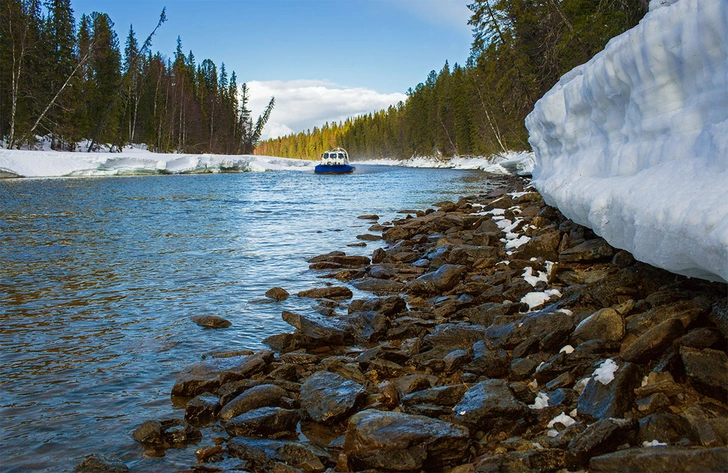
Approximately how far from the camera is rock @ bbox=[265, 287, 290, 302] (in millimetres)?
8227

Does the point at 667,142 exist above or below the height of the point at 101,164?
above

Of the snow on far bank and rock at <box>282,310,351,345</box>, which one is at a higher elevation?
the snow on far bank

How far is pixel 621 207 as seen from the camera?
4.70m

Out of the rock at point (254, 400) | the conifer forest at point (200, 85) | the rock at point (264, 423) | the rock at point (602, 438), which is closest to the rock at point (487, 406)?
the rock at point (602, 438)

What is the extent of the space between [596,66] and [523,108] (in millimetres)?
32336

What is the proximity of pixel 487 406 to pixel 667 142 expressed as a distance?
2.65 m

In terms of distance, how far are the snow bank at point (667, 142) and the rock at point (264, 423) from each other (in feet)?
9.87

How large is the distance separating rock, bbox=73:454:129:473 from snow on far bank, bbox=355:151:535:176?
31376 mm

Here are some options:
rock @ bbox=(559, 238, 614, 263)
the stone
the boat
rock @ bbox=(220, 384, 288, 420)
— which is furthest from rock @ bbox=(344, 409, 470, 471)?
the boat

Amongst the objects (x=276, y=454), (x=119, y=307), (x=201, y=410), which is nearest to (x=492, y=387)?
(x=276, y=454)

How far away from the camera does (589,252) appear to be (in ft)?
23.0

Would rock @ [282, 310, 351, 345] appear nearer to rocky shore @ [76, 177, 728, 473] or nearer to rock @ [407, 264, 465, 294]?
rocky shore @ [76, 177, 728, 473]

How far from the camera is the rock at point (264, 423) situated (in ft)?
13.5

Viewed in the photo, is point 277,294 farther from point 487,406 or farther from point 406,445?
point 406,445
